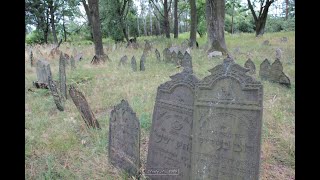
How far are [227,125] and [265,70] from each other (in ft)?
16.1

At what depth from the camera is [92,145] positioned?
439cm

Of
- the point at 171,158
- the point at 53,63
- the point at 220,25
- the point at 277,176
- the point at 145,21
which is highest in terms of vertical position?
the point at 145,21

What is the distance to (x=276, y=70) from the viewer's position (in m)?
7.36

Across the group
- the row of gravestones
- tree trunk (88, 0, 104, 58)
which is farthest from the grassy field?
tree trunk (88, 0, 104, 58)

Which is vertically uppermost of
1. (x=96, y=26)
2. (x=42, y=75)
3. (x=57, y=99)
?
(x=96, y=26)

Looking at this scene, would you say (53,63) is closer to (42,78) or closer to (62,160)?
(42,78)

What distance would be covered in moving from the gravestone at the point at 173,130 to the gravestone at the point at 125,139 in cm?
19

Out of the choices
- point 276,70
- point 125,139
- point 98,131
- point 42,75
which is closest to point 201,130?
point 125,139

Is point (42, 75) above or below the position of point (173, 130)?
above

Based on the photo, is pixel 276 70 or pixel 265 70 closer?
pixel 276 70

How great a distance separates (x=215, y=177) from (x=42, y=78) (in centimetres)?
602

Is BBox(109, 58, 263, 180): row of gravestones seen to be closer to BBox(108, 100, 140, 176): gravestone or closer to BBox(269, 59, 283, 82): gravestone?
BBox(108, 100, 140, 176): gravestone

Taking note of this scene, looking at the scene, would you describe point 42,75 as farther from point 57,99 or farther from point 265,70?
point 265,70

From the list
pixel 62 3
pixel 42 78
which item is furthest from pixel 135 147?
pixel 62 3
